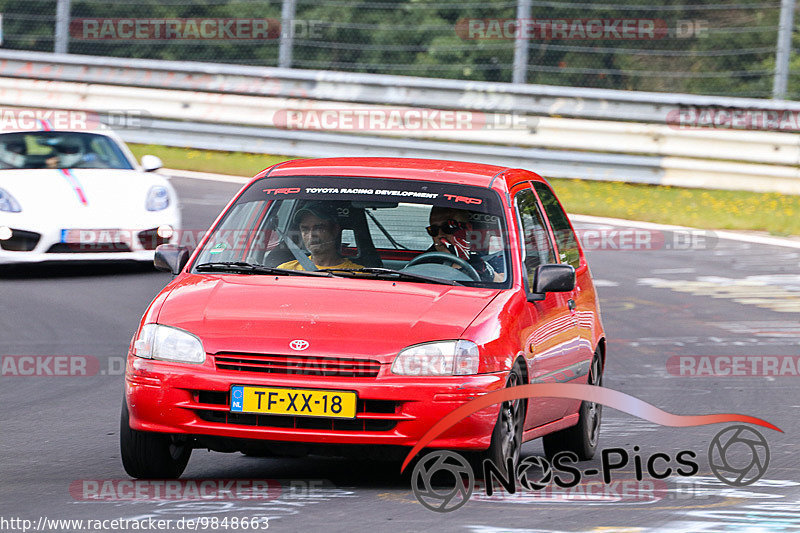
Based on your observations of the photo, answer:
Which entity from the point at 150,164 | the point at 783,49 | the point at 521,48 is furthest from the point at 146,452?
the point at 783,49

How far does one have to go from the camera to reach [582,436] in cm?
735

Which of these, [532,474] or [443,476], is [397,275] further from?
[532,474]

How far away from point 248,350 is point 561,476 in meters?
1.72

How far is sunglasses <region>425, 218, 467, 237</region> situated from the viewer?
7016 millimetres

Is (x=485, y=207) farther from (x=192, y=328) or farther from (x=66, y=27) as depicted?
A: (x=66, y=27)

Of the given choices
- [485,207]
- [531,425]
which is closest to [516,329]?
[531,425]

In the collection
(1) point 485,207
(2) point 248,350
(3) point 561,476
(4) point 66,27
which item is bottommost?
(3) point 561,476

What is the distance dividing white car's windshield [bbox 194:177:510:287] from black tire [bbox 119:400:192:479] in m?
0.94

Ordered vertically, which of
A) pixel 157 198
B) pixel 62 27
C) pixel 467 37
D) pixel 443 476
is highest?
pixel 467 37

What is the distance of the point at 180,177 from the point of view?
18.4 m

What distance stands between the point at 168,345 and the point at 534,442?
2.83 m

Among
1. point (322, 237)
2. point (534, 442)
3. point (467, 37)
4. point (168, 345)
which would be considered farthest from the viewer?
point (467, 37)

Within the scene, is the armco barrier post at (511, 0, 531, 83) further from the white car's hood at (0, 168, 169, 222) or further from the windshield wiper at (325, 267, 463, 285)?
the windshield wiper at (325, 267, 463, 285)

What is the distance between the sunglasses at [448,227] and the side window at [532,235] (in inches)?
12.1
